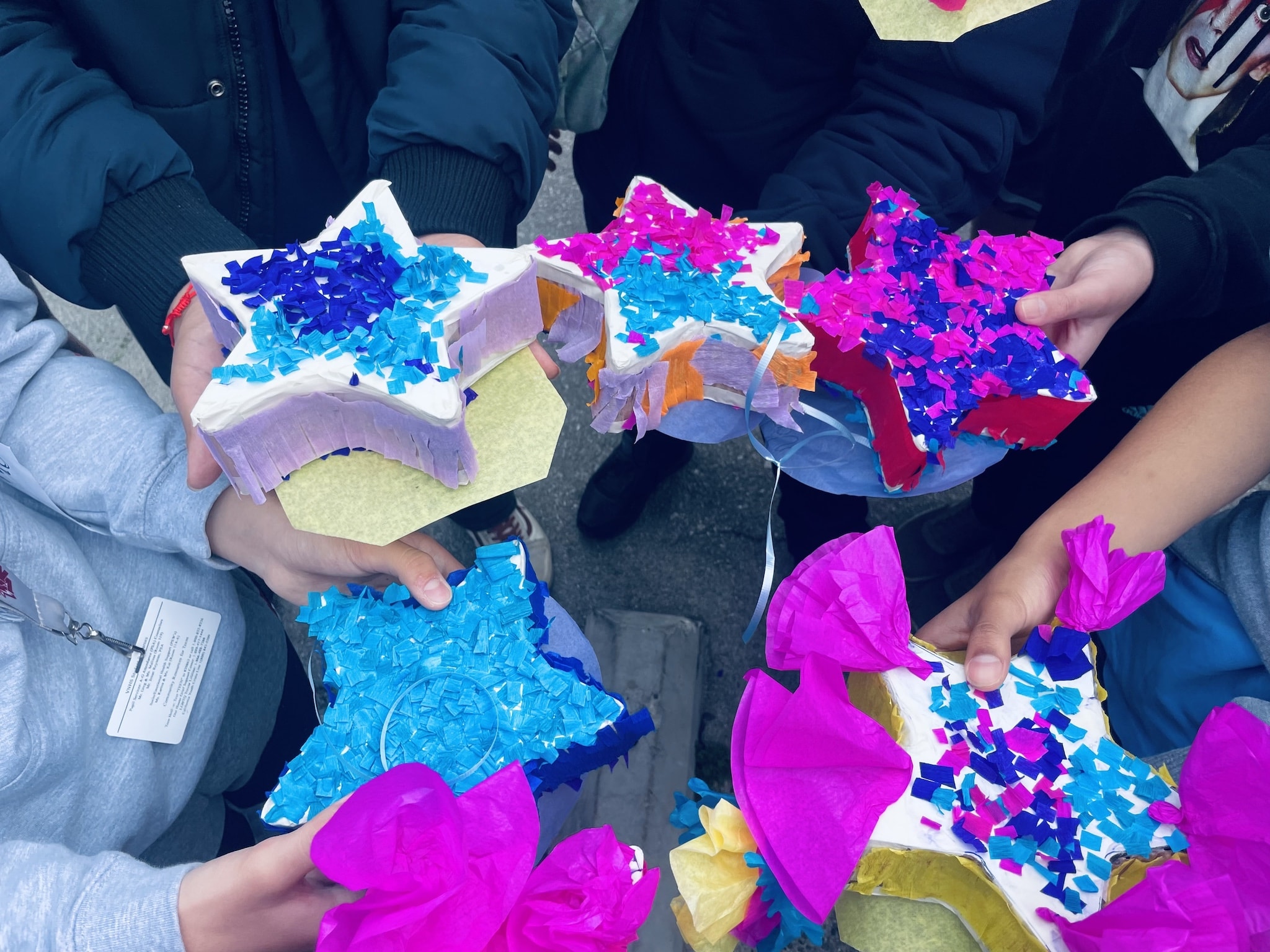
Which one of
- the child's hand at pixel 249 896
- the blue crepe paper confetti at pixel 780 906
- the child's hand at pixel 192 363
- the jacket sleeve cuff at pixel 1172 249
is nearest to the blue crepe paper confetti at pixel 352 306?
the child's hand at pixel 192 363

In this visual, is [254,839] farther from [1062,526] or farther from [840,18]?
[840,18]

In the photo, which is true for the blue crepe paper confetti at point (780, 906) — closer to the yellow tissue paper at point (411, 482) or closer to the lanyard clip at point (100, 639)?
the yellow tissue paper at point (411, 482)

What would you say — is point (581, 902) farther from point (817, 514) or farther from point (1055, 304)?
point (817, 514)

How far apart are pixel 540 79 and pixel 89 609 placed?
2.49 ft

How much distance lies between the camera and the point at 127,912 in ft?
1.90

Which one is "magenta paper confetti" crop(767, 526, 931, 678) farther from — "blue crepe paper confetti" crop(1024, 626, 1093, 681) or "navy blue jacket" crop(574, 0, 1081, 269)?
"navy blue jacket" crop(574, 0, 1081, 269)

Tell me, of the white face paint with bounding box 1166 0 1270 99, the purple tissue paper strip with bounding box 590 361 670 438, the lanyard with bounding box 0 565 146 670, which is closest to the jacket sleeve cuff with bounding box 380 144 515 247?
the purple tissue paper strip with bounding box 590 361 670 438

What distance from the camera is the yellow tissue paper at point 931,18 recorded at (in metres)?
0.64

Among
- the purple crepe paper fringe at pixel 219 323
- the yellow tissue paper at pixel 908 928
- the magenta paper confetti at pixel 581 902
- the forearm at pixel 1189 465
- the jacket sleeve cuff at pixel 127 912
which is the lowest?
the jacket sleeve cuff at pixel 127 912

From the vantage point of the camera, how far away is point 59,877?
57 cm

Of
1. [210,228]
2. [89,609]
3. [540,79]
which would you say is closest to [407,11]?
[540,79]

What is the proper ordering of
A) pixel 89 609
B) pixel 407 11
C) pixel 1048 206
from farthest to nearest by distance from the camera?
pixel 1048 206, pixel 407 11, pixel 89 609

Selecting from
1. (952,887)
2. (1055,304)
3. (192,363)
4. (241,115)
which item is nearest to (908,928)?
(952,887)

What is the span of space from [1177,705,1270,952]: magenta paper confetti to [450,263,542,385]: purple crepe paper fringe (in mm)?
678
